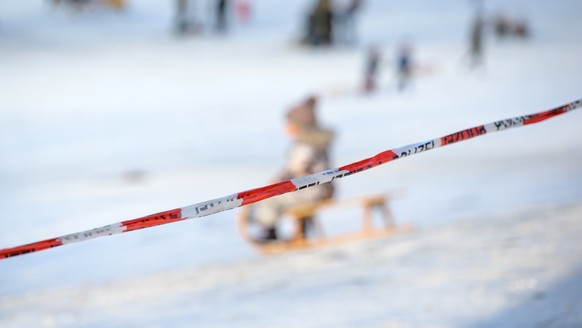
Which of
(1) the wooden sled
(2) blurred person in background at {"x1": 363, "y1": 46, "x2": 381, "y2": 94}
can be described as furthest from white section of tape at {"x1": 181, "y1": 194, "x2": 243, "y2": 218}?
(2) blurred person in background at {"x1": 363, "y1": 46, "x2": 381, "y2": 94}

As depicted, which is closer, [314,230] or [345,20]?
[314,230]

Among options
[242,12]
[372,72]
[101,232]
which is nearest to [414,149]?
[101,232]

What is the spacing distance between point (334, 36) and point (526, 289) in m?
19.7

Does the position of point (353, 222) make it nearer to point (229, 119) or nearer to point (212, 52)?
point (229, 119)

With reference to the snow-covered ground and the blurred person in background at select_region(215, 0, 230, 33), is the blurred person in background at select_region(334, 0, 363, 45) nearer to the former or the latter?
the snow-covered ground

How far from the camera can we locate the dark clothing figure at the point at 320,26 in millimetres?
22547

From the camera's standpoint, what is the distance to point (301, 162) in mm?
6805

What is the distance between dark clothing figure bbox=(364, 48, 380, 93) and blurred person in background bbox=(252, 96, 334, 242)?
11.1 meters

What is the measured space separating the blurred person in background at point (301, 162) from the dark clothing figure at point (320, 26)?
51.3 ft

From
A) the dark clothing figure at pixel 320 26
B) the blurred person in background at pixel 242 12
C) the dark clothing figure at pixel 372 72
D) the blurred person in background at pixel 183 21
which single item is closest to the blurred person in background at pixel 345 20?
the dark clothing figure at pixel 320 26

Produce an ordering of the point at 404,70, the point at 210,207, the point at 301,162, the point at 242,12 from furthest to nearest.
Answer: the point at 242,12
the point at 404,70
the point at 301,162
the point at 210,207

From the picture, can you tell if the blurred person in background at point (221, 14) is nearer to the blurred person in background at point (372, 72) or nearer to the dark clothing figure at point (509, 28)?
the blurred person in background at point (372, 72)

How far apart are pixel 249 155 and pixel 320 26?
34.8 ft

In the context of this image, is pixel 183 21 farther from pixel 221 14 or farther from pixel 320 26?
pixel 320 26
